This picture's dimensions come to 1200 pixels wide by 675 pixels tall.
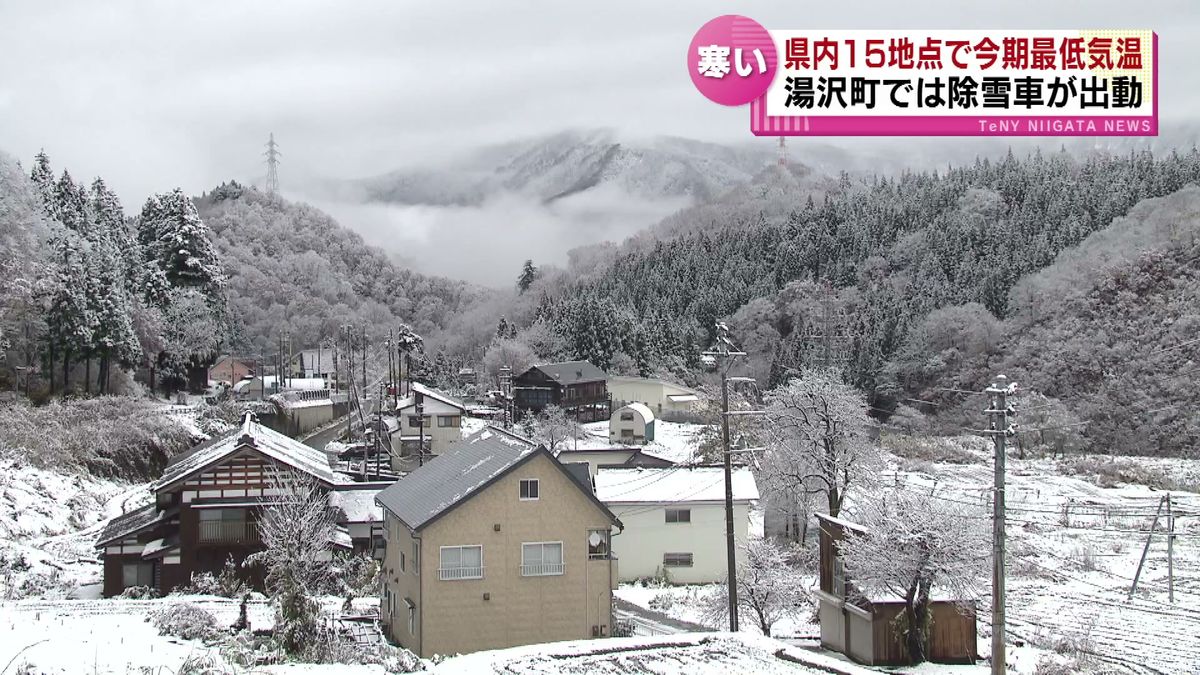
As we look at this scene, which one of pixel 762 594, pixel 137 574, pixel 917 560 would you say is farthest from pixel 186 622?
pixel 917 560

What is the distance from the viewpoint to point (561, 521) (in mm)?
20578

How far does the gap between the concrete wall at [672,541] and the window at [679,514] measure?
11 cm

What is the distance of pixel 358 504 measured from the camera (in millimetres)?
29906

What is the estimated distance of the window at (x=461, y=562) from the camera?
19.8 metres

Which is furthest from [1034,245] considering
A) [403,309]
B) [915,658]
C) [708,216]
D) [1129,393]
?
[915,658]

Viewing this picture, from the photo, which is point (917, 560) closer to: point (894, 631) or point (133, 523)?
point (894, 631)

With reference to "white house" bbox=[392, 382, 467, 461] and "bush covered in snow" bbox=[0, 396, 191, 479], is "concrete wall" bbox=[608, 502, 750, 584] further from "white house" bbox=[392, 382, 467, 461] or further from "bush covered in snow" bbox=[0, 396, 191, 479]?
"white house" bbox=[392, 382, 467, 461]

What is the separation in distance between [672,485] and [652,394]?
148ft

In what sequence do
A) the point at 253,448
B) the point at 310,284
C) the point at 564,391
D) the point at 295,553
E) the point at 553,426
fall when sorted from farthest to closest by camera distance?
1. the point at 310,284
2. the point at 564,391
3. the point at 553,426
4. the point at 253,448
5. the point at 295,553

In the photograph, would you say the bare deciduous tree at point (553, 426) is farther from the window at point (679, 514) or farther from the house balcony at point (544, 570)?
the house balcony at point (544, 570)

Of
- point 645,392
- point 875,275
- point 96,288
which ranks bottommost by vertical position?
point 645,392

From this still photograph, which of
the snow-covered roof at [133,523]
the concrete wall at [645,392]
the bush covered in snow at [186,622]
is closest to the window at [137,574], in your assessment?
the snow-covered roof at [133,523]

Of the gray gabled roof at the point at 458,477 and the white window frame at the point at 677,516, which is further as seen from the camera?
the white window frame at the point at 677,516

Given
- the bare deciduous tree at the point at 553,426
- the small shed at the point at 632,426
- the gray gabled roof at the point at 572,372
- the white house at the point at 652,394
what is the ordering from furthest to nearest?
the white house at the point at 652,394, the gray gabled roof at the point at 572,372, the small shed at the point at 632,426, the bare deciduous tree at the point at 553,426
